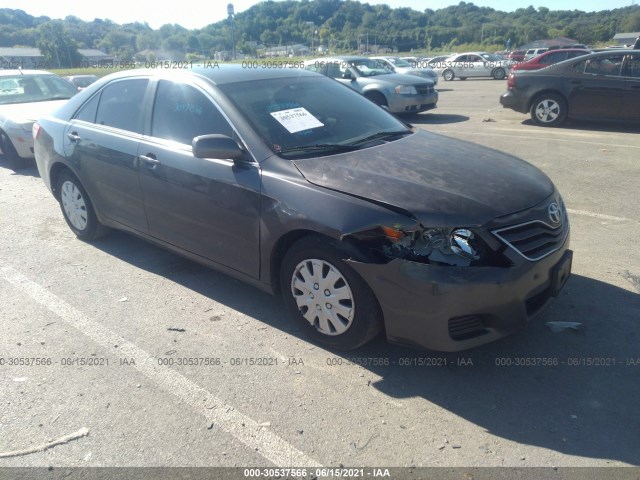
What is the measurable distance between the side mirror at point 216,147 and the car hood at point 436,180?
42 centimetres

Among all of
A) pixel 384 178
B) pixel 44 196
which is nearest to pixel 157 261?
pixel 384 178

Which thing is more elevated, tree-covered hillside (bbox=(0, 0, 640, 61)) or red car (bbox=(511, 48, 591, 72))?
tree-covered hillside (bbox=(0, 0, 640, 61))

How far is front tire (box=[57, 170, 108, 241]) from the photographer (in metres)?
5.12

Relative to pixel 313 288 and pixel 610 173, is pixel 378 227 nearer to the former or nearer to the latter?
pixel 313 288

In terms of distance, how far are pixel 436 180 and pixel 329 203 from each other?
67 cm

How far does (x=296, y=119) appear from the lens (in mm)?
3812

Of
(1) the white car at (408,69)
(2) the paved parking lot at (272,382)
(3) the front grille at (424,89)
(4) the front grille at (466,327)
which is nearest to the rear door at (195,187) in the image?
(2) the paved parking lot at (272,382)

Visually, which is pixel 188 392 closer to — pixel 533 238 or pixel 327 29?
pixel 533 238

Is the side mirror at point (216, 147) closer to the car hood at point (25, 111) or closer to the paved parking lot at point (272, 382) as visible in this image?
the paved parking lot at point (272, 382)

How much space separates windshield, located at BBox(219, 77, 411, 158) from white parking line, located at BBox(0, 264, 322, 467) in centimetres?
158

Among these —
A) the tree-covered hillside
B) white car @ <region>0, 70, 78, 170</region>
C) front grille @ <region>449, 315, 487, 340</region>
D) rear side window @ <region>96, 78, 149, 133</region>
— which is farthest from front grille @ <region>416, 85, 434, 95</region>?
the tree-covered hillside

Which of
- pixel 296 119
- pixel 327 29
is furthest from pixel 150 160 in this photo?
pixel 327 29

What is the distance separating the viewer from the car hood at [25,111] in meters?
8.45

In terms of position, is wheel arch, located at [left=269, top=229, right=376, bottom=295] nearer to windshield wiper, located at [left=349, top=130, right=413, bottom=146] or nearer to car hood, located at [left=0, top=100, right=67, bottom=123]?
windshield wiper, located at [left=349, top=130, right=413, bottom=146]
